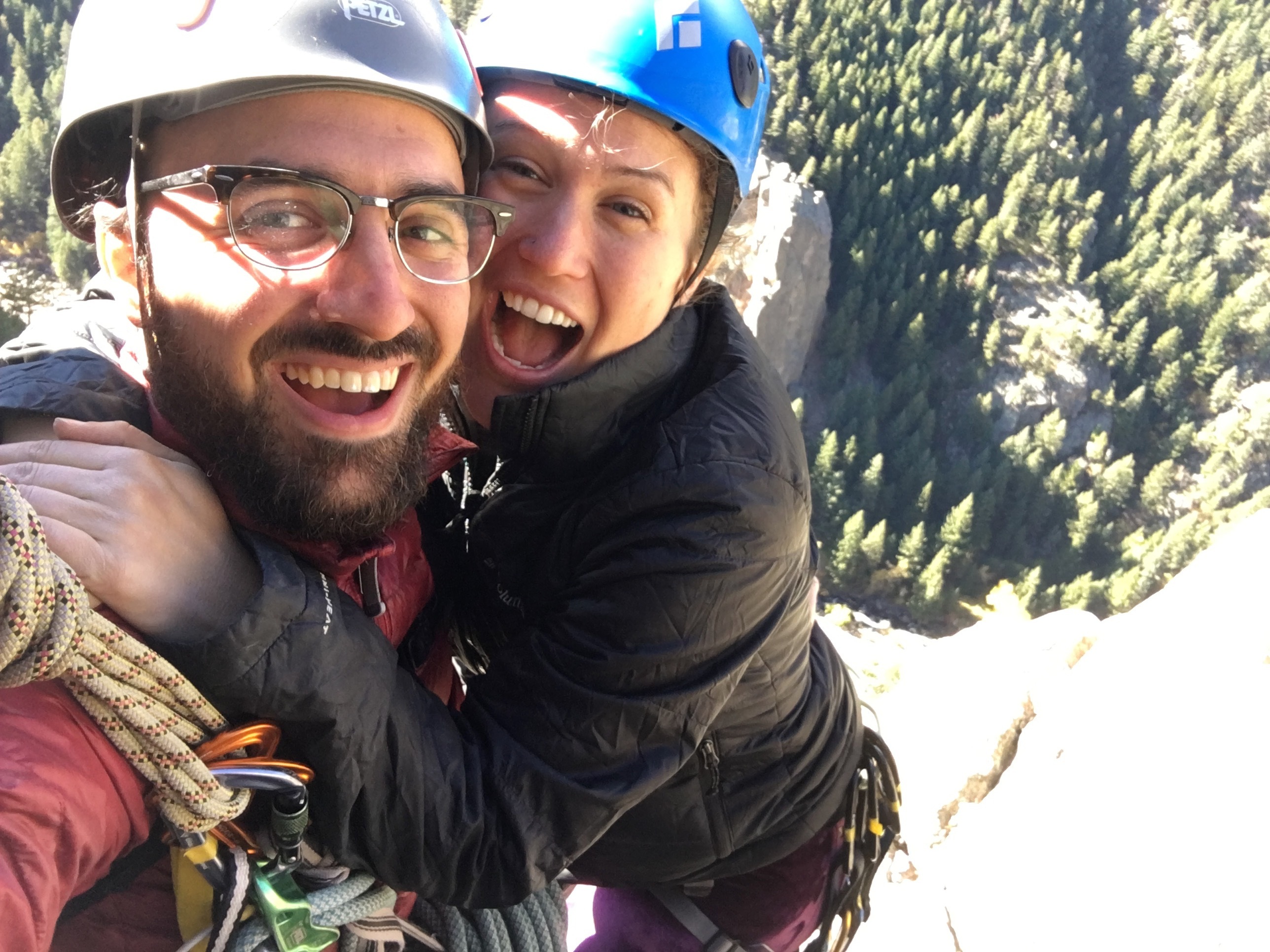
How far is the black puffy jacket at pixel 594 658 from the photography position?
5.34 feet

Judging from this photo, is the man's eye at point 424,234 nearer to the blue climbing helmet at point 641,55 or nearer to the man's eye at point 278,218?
the man's eye at point 278,218

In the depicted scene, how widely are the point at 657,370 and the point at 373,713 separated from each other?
4.01ft

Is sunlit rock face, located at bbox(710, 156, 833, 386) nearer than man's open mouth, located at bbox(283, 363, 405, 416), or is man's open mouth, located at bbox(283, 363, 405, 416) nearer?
man's open mouth, located at bbox(283, 363, 405, 416)

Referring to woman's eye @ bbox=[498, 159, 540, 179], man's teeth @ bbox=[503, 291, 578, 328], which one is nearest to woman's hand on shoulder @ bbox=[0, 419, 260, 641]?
man's teeth @ bbox=[503, 291, 578, 328]

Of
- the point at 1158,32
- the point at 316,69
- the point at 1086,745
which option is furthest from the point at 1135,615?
the point at 1158,32

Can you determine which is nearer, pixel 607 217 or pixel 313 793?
pixel 313 793

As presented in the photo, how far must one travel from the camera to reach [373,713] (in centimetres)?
166

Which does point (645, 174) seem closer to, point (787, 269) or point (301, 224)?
point (301, 224)

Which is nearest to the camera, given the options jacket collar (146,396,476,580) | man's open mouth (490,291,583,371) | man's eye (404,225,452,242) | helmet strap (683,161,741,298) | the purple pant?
jacket collar (146,396,476,580)

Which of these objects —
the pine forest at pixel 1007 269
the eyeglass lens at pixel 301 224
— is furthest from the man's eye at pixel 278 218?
the pine forest at pixel 1007 269

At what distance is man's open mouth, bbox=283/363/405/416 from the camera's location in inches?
67.4

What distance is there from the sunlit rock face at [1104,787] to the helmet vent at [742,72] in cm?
261

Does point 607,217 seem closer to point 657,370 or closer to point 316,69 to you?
point 657,370

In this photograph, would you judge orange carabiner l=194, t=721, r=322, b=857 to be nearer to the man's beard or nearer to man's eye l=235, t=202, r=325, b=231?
the man's beard
